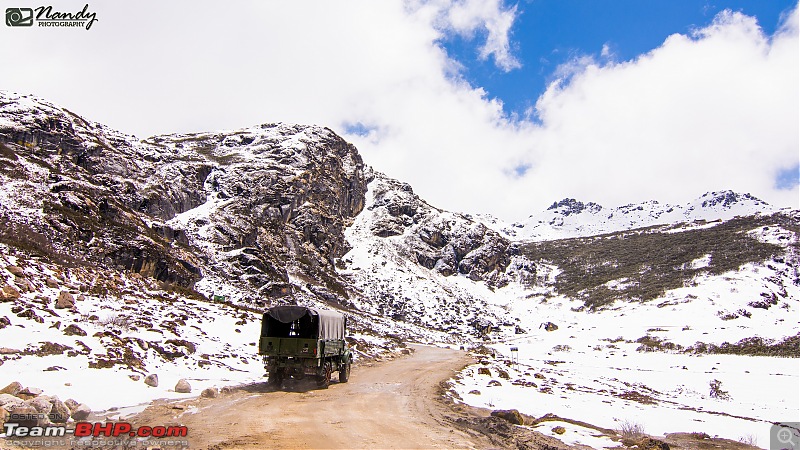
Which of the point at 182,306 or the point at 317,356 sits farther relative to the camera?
the point at 182,306

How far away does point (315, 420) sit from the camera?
39.9ft

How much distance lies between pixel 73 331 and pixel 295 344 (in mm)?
8331

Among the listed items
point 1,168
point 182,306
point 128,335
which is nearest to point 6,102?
point 1,168

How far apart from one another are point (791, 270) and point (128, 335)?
366 feet

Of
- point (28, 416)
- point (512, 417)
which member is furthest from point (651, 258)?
point (28, 416)

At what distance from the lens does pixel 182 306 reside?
27.6 metres

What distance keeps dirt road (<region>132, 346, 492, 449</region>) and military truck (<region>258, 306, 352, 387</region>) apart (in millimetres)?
907

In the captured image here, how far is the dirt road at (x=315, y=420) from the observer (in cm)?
1001

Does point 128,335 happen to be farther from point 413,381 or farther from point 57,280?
point 413,381

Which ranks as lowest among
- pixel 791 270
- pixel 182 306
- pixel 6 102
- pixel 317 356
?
pixel 317 356

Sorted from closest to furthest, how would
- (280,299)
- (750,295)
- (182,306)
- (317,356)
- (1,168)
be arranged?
(317,356) < (182,306) < (1,168) < (280,299) < (750,295)

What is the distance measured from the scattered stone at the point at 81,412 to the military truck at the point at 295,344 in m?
7.35

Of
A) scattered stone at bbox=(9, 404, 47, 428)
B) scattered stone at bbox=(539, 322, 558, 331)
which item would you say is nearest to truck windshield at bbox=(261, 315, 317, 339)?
scattered stone at bbox=(9, 404, 47, 428)

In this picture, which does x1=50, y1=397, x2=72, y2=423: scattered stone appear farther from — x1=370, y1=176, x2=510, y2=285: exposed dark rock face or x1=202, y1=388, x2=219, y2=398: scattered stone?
x1=370, y1=176, x2=510, y2=285: exposed dark rock face
